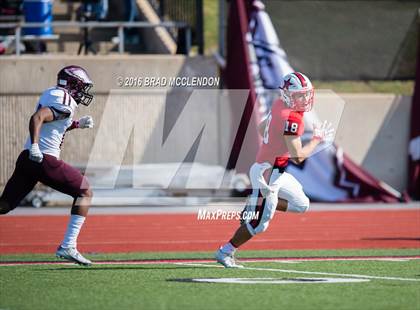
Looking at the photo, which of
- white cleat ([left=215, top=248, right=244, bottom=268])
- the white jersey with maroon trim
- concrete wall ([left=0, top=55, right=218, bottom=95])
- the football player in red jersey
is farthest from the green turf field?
concrete wall ([left=0, top=55, right=218, bottom=95])

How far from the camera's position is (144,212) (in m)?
16.3

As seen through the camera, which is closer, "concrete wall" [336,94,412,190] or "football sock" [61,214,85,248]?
"football sock" [61,214,85,248]

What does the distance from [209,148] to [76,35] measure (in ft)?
14.0

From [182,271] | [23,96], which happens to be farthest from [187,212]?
[182,271]

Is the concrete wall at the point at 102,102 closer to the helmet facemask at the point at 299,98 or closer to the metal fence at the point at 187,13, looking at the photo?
the metal fence at the point at 187,13

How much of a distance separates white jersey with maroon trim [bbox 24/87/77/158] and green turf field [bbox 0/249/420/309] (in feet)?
3.80

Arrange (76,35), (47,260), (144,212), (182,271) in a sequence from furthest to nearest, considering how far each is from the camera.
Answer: (76,35)
(144,212)
(47,260)
(182,271)

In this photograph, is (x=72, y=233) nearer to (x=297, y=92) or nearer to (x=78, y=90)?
(x=78, y=90)

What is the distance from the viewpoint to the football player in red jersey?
28.6 feet

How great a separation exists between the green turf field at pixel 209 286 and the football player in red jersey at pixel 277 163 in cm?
38

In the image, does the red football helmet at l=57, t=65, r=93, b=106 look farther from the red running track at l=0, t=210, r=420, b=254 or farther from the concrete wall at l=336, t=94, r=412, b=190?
the concrete wall at l=336, t=94, r=412, b=190

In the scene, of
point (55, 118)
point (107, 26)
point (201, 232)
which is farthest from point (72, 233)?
point (107, 26)

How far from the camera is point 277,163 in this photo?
881 centimetres

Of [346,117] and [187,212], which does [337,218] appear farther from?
[346,117]
